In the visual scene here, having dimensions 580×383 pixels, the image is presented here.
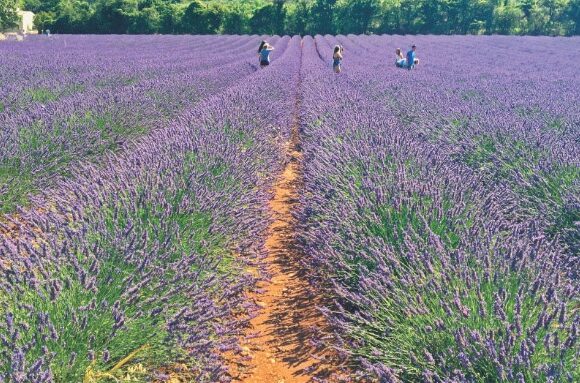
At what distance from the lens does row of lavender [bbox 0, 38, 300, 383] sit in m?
1.70

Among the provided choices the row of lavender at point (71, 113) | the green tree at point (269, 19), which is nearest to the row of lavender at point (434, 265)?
the row of lavender at point (71, 113)

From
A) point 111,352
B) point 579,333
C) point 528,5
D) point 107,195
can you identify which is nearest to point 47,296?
point 111,352

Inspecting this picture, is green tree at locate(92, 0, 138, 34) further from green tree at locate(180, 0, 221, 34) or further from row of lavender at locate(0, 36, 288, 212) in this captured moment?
row of lavender at locate(0, 36, 288, 212)

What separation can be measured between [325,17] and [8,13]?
23.3 meters

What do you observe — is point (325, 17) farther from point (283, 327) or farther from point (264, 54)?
point (283, 327)

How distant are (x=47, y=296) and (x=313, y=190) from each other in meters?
2.47

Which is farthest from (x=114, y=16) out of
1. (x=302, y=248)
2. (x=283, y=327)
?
(x=283, y=327)

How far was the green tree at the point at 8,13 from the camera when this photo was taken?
28.9 meters

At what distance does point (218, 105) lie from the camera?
6.18 m

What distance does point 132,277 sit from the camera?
195cm

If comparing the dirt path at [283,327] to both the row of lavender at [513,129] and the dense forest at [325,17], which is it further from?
the dense forest at [325,17]

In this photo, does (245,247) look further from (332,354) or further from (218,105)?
(218,105)

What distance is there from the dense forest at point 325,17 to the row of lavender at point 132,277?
120 feet

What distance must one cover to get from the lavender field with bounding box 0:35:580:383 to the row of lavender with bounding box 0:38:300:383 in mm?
12
